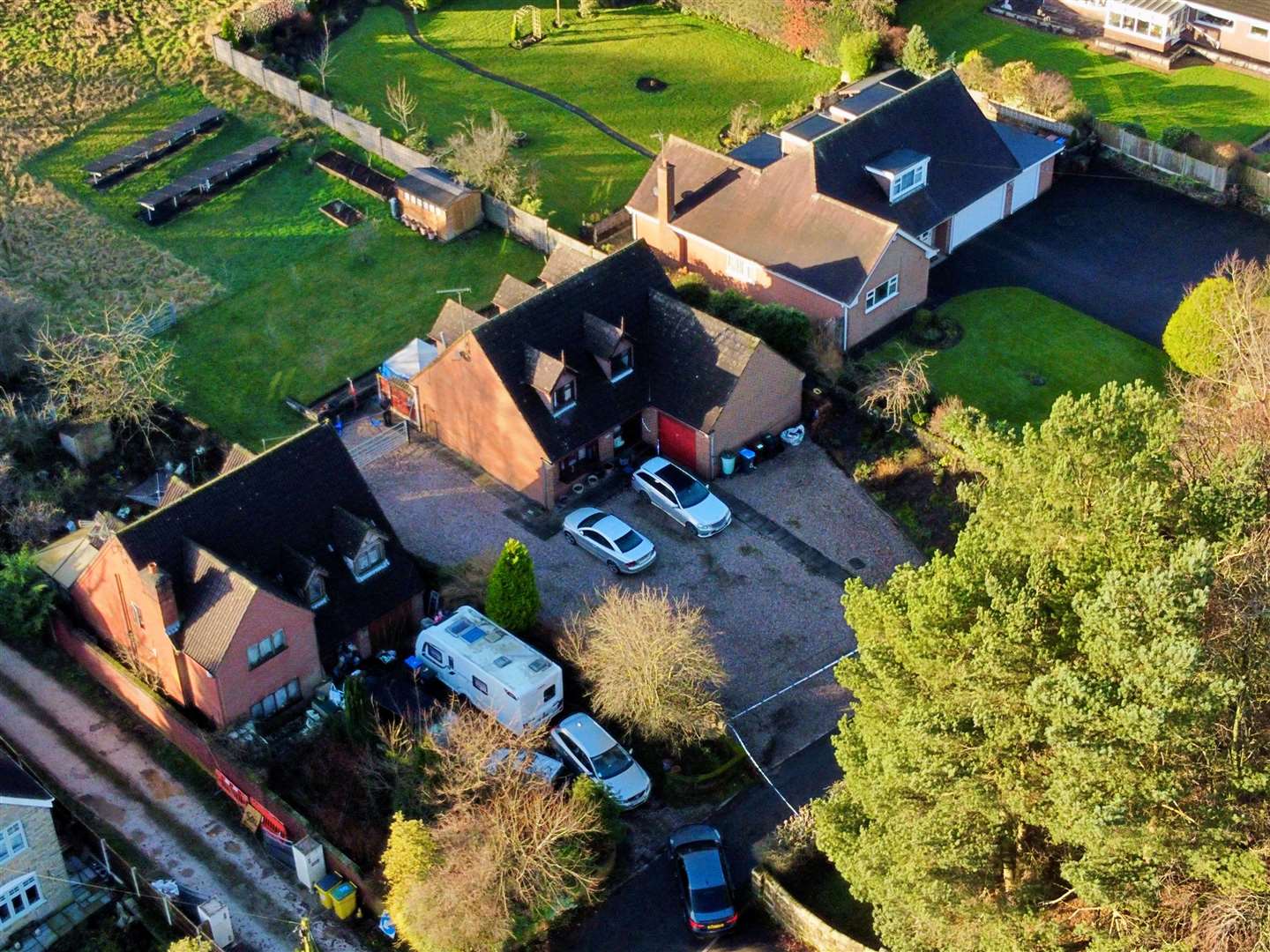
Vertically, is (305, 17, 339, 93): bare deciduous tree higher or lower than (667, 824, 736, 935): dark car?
higher

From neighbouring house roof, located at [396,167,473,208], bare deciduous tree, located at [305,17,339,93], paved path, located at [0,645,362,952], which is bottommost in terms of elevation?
paved path, located at [0,645,362,952]

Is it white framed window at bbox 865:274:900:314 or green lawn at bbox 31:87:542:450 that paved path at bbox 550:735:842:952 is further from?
green lawn at bbox 31:87:542:450

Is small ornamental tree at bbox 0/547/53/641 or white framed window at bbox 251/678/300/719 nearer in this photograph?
white framed window at bbox 251/678/300/719

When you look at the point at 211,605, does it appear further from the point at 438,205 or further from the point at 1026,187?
the point at 1026,187

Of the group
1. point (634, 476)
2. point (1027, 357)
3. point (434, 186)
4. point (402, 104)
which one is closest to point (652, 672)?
point (634, 476)

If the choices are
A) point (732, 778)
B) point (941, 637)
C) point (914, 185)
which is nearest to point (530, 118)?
point (914, 185)

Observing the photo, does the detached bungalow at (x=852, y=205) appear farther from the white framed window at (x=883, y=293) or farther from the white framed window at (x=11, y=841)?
the white framed window at (x=11, y=841)

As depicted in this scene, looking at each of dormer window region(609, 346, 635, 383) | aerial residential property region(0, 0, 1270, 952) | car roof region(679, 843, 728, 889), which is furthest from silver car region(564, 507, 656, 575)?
car roof region(679, 843, 728, 889)
